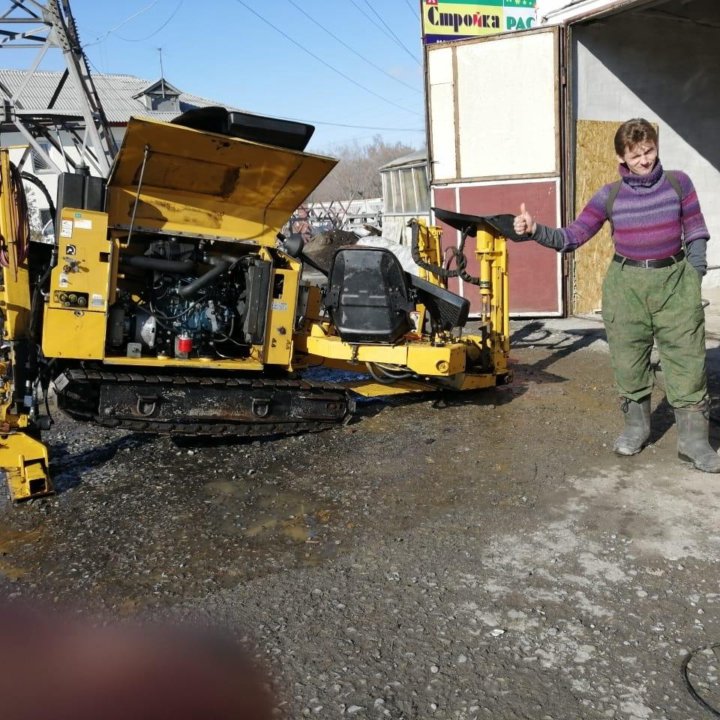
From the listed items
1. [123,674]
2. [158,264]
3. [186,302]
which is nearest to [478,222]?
[186,302]

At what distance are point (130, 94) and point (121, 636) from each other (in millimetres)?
44138

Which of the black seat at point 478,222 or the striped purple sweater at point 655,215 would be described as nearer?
the striped purple sweater at point 655,215

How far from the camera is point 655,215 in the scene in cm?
462

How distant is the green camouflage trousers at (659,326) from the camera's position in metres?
4.66

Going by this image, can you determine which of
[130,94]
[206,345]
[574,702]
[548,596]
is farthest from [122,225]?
[130,94]

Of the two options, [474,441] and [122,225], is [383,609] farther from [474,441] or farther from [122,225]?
[122,225]

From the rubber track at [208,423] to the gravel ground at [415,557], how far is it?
119 millimetres

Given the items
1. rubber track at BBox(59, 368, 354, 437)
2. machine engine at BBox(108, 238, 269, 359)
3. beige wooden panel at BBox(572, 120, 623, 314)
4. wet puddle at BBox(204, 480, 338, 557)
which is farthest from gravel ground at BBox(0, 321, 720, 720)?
beige wooden panel at BBox(572, 120, 623, 314)

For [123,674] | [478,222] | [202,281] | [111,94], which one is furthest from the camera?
[111,94]

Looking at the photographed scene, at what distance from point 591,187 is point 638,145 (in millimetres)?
6780

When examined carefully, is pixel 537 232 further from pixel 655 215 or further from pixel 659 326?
pixel 659 326

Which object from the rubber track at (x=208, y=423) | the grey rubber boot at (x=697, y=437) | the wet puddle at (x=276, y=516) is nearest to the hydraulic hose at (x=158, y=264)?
the rubber track at (x=208, y=423)

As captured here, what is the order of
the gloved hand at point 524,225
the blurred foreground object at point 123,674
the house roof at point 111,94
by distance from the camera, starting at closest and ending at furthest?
the blurred foreground object at point 123,674
the gloved hand at point 524,225
the house roof at point 111,94

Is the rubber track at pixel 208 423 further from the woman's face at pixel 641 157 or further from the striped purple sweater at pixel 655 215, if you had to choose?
the woman's face at pixel 641 157
